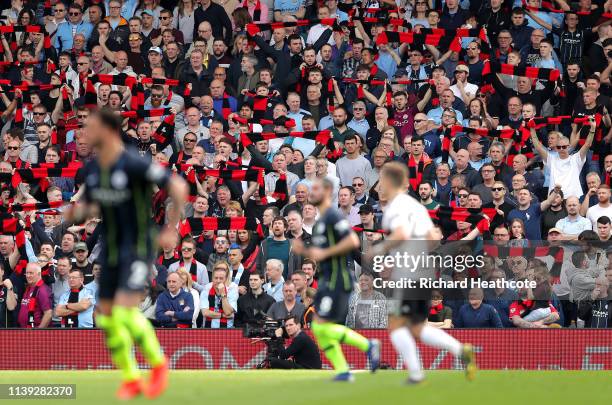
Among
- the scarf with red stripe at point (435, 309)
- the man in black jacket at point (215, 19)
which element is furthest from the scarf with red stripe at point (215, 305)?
the man in black jacket at point (215, 19)

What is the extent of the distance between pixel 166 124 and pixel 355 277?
539 cm

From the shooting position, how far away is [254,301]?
1877 cm

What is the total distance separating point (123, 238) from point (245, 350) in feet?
24.9

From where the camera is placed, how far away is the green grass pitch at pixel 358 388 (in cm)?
1261

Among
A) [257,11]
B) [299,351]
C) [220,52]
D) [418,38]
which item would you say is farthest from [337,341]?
[257,11]

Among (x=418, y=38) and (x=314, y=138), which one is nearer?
(x=314, y=138)

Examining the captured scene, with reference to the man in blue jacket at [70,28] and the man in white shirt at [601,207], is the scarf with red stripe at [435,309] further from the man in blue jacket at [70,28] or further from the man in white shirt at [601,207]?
the man in blue jacket at [70,28]

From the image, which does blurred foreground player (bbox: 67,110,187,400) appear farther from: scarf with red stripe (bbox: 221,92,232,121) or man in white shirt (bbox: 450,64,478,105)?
man in white shirt (bbox: 450,64,478,105)

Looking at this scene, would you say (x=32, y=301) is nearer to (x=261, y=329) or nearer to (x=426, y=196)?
(x=261, y=329)

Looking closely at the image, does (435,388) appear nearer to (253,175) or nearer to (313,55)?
(253,175)

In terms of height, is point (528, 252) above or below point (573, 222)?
below

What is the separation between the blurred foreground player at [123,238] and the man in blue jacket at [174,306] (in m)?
7.18

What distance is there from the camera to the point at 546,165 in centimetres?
2122

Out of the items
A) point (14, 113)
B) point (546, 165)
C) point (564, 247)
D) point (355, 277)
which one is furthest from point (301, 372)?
point (14, 113)
